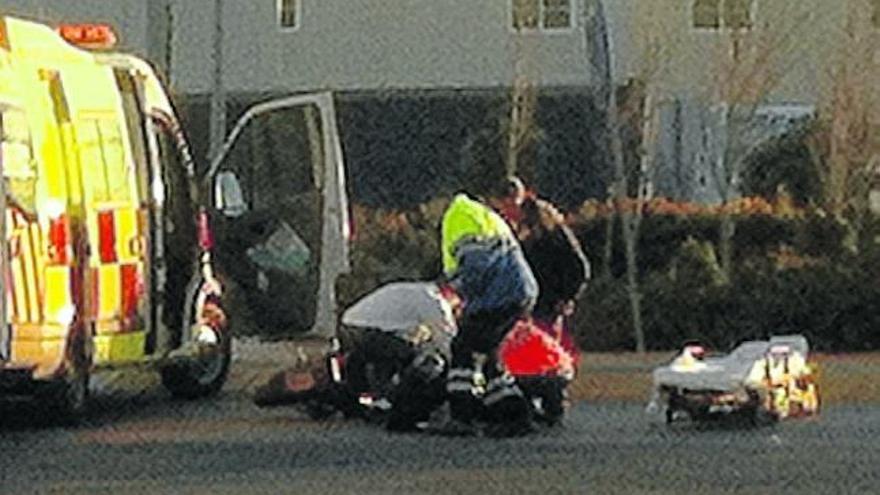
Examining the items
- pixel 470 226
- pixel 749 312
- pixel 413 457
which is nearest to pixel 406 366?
pixel 470 226

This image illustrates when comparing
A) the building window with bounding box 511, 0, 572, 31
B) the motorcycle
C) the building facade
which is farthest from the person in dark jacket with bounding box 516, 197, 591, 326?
the building window with bounding box 511, 0, 572, 31

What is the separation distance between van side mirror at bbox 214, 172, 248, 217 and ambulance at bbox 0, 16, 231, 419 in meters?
0.65

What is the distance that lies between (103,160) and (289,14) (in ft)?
73.2

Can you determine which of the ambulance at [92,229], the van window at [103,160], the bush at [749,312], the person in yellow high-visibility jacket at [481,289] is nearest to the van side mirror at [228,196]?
the ambulance at [92,229]

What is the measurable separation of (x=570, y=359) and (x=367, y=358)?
49.3 inches

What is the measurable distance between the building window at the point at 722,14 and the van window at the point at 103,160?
17109 millimetres

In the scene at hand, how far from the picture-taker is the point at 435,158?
126ft

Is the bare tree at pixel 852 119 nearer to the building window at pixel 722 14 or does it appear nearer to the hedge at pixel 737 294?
the building window at pixel 722 14

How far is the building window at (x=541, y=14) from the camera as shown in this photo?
3853 cm

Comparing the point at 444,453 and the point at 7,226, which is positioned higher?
the point at 7,226

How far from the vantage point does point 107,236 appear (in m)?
17.1

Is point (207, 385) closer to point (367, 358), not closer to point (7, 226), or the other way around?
point (367, 358)

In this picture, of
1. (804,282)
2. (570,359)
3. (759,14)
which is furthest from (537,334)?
(759,14)

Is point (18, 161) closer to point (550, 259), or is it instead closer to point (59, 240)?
point (59, 240)
